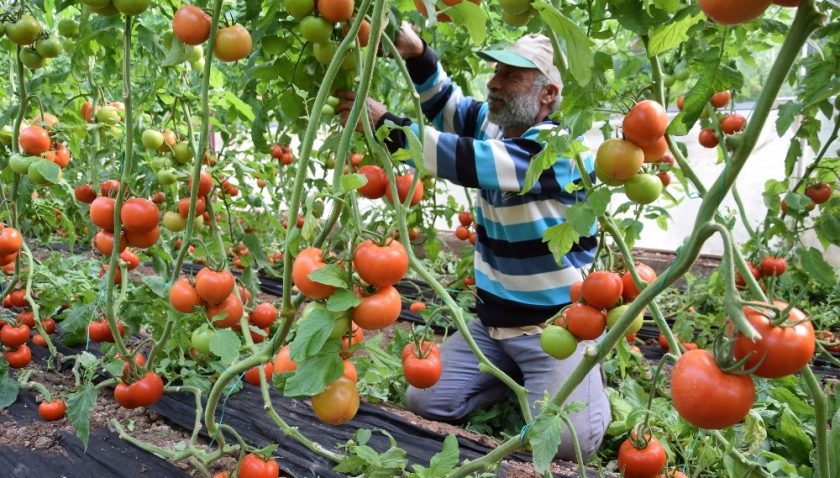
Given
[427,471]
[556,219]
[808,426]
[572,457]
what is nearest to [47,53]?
[427,471]

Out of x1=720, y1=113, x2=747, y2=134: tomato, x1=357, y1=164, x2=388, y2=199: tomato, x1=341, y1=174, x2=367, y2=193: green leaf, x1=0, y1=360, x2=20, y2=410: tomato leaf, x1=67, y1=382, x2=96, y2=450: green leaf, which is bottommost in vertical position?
x1=0, y1=360, x2=20, y2=410: tomato leaf

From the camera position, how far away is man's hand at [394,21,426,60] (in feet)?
5.85

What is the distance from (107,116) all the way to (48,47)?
0.23 m

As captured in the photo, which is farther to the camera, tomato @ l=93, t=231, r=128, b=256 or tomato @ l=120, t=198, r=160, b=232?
tomato @ l=93, t=231, r=128, b=256

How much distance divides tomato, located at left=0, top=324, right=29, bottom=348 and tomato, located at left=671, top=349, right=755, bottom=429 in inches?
77.6

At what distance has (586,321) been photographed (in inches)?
41.6

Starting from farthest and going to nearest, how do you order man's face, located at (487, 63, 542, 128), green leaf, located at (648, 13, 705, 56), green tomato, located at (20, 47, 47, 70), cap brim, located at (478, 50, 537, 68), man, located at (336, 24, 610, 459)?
man's face, located at (487, 63, 542, 128), cap brim, located at (478, 50, 537, 68), man, located at (336, 24, 610, 459), green tomato, located at (20, 47, 47, 70), green leaf, located at (648, 13, 705, 56)

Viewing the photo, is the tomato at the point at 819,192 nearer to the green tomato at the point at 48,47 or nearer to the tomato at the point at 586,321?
the tomato at the point at 586,321

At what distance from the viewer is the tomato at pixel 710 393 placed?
1.82 ft

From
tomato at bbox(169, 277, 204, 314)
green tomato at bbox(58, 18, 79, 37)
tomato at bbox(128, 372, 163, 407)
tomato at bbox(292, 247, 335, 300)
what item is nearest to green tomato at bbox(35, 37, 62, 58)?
green tomato at bbox(58, 18, 79, 37)

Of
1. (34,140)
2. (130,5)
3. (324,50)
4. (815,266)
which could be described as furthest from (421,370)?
(815,266)

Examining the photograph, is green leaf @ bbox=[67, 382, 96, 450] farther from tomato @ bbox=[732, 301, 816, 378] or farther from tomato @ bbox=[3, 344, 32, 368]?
tomato @ bbox=[732, 301, 816, 378]

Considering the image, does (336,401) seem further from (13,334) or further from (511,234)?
(13,334)

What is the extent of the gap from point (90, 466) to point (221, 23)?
3.94 ft
